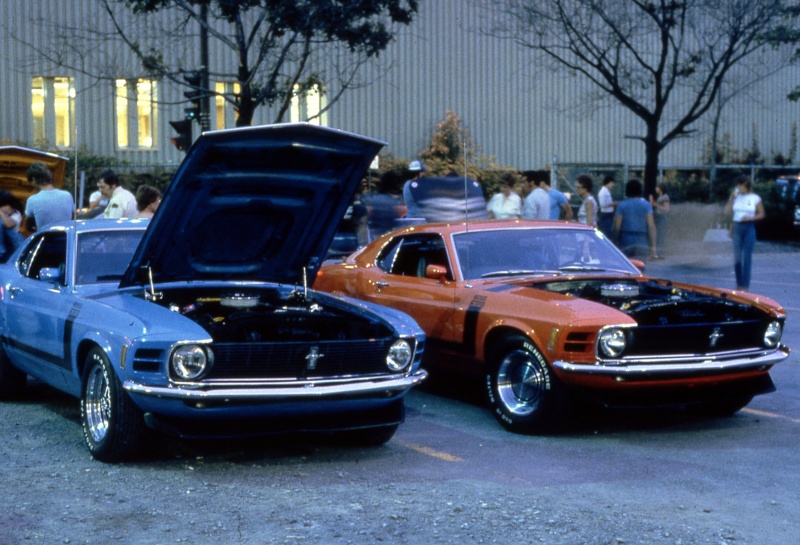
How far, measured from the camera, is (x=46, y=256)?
8.75m

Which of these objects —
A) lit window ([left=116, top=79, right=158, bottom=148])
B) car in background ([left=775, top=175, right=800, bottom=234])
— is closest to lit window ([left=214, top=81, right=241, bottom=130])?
lit window ([left=116, top=79, right=158, bottom=148])

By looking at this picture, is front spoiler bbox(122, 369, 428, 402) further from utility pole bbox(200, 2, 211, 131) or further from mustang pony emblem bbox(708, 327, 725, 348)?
utility pole bbox(200, 2, 211, 131)

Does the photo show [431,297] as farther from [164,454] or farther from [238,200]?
[164,454]

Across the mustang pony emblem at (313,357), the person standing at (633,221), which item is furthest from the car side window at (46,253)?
the person standing at (633,221)

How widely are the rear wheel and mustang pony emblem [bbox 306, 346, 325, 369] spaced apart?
3042 mm

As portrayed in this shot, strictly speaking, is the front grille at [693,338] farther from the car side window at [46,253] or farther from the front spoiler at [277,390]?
the car side window at [46,253]

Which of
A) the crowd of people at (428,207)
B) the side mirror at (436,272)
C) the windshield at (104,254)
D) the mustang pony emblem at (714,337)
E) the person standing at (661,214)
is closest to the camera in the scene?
the mustang pony emblem at (714,337)

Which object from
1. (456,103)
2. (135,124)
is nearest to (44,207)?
(135,124)

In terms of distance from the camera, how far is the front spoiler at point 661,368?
725 centimetres

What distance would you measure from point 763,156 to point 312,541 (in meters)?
32.9

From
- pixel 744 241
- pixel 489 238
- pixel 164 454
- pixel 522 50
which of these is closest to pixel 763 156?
pixel 522 50

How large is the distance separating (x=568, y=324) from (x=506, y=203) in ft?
23.6

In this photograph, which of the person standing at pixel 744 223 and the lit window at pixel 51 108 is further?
the lit window at pixel 51 108

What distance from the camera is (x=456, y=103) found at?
103 feet
